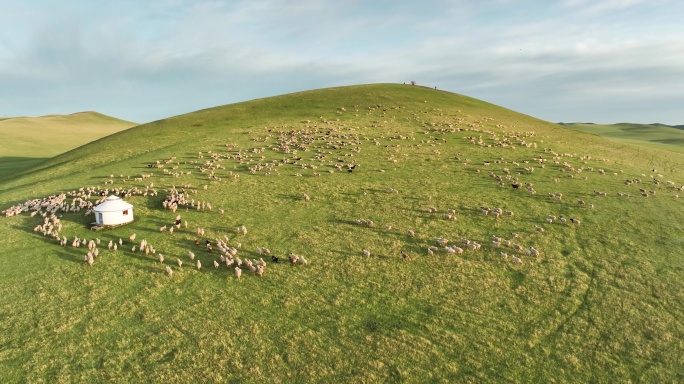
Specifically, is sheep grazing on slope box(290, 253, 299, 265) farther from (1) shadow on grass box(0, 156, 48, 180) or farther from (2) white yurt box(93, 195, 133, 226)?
(1) shadow on grass box(0, 156, 48, 180)

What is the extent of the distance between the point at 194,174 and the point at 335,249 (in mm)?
18302

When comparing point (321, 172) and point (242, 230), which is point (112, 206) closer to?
point (242, 230)

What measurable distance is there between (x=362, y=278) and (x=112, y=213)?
15.6 m

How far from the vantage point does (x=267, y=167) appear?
3356 centimetres

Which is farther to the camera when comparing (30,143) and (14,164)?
(30,143)

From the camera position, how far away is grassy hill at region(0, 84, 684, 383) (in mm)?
12672

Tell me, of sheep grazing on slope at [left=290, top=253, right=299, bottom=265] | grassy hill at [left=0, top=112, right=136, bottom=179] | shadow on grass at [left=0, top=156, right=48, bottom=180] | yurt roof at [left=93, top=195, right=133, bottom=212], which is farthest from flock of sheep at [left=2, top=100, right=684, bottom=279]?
grassy hill at [left=0, top=112, right=136, bottom=179]

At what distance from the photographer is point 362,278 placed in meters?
17.2

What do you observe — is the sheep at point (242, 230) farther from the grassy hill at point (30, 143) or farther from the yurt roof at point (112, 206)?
the grassy hill at point (30, 143)

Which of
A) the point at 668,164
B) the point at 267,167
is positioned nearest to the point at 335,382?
the point at 267,167

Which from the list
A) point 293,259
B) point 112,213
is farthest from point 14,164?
point 293,259

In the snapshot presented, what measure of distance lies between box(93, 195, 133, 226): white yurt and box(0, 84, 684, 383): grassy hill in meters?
1.02

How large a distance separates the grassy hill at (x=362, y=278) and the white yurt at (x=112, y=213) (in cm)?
102

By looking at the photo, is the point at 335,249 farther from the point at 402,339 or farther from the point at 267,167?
the point at 267,167
